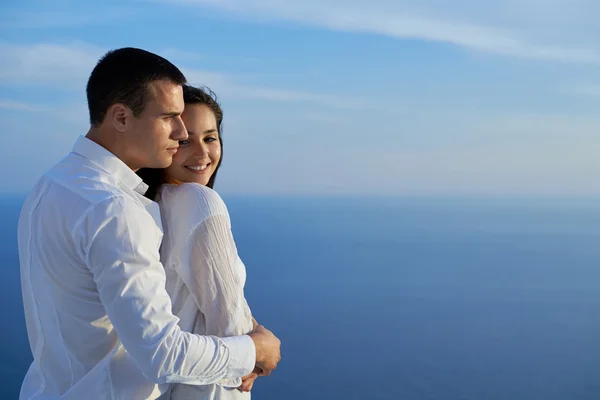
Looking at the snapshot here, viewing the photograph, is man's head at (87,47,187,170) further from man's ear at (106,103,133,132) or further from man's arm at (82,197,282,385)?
man's arm at (82,197,282,385)

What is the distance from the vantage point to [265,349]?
→ 1.84 metres

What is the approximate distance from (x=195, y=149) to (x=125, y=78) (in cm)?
47

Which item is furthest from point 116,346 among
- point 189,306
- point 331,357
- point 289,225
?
point 289,225

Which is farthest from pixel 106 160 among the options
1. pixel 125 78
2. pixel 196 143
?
pixel 196 143

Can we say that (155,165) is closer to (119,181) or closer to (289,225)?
(119,181)

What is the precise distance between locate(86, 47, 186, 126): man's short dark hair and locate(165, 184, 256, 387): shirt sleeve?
33cm

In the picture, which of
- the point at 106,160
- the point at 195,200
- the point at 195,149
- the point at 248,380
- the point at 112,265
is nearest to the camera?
the point at 112,265

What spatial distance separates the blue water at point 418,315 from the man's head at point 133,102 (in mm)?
46221

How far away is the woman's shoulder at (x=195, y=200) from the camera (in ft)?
5.75

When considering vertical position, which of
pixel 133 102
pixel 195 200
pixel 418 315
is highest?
pixel 133 102

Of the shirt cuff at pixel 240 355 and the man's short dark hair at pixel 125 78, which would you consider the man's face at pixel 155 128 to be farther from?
the shirt cuff at pixel 240 355

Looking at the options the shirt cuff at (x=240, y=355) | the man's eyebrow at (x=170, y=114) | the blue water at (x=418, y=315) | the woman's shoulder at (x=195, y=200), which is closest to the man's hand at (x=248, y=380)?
the shirt cuff at (x=240, y=355)

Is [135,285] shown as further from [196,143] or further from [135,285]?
[196,143]

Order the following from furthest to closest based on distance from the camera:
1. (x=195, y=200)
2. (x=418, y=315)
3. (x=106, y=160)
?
(x=418, y=315) → (x=195, y=200) → (x=106, y=160)
